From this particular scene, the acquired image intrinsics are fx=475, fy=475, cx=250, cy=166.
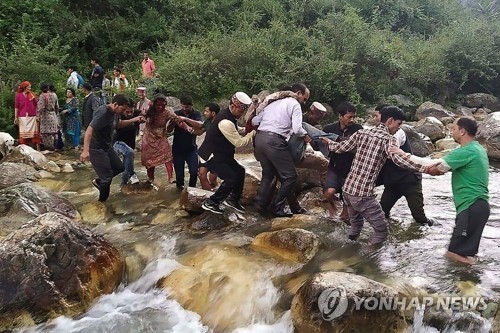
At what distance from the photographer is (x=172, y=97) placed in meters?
14.5

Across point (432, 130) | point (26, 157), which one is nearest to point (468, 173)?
point (26, 157)

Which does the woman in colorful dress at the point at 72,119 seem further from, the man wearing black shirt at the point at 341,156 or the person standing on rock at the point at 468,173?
the person standing on rock at the point at 468,173

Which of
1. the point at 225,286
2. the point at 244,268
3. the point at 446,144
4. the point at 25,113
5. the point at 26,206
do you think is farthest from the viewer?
the point at 446,144

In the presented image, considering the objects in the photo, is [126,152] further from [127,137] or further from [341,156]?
[341,156]

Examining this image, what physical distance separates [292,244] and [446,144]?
27.5 feet

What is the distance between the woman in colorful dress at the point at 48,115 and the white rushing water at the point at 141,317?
6.74 m

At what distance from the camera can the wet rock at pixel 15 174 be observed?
8594 millimetres

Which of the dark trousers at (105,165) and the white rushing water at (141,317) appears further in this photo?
the dark trousers at (105,165)

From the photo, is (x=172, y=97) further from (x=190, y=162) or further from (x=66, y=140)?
(x=190, y=162)

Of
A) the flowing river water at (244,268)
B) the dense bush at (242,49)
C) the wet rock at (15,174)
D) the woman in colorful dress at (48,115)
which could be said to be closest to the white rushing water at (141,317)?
the flowing river water at (244,268)

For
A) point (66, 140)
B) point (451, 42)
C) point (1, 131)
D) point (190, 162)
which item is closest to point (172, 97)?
point (66, 140)

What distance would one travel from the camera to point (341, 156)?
6.20 meters

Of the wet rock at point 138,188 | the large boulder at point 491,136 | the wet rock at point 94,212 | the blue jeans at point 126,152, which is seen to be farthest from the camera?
the large boulder at point 491,136

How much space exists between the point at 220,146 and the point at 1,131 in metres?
7.71
